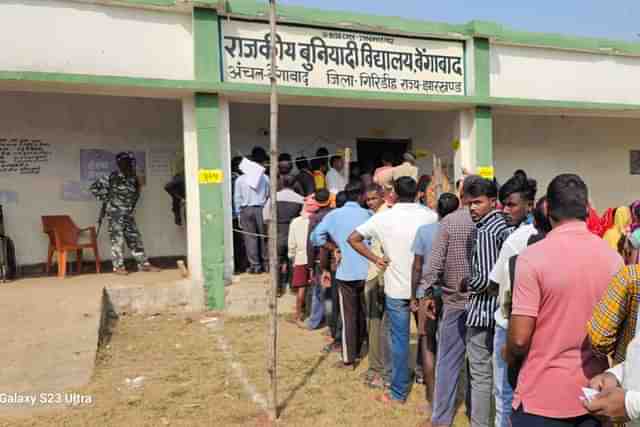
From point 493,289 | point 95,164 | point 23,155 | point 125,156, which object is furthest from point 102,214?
point 493,289

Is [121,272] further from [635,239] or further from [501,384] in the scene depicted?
[635,239]

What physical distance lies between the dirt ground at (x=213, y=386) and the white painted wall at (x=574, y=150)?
5985 mm

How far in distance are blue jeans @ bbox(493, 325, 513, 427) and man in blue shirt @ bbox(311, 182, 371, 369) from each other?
5.64ft

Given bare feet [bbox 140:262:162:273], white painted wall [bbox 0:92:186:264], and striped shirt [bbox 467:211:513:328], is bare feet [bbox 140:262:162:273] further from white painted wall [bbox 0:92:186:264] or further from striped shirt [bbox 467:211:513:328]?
striped shirt [bbox 467:211:513:328]

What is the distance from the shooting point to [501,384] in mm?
2770

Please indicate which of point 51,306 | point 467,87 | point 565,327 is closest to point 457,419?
point 565,327

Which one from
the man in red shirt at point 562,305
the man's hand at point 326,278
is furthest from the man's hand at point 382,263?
the man in red shirt at point 562,305

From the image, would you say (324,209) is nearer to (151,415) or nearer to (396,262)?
(396,262)

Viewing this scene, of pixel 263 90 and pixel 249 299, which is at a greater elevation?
pixel 263 90

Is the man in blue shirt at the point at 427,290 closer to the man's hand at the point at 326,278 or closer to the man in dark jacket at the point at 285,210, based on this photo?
the man's hand at the point at 326,278

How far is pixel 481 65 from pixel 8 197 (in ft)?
23.1

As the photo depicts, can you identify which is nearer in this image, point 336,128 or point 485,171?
point 485,171

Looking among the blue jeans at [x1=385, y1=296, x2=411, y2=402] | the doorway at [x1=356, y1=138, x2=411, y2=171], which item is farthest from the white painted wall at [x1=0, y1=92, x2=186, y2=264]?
the blue jeans at [x1=385, y1=296, x2=411, y2=402]

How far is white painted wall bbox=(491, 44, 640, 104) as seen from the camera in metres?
7.64
